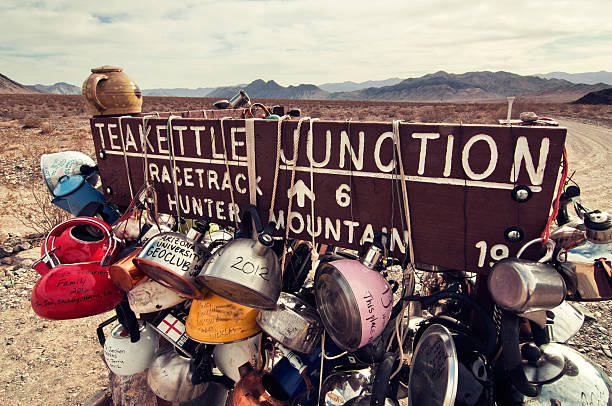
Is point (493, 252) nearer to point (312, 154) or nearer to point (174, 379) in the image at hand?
point (312, 154)

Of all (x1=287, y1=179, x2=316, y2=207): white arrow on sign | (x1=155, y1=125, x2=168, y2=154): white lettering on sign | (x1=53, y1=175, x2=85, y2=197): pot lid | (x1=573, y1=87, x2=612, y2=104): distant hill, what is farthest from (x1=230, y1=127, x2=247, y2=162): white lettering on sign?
(x1=573, y1=87, x2=612, y2=104): distant hill

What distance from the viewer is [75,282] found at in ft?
5.98

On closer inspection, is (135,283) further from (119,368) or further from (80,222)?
(119,368)

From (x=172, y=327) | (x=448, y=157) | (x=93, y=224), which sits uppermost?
(x=448, y=157)

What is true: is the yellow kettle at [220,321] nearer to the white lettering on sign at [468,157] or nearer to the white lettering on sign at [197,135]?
the white lettering on sign at [197,135]

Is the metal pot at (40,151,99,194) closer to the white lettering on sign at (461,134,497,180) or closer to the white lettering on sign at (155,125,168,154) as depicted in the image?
the white lettering on sign at (155,125,168,154)

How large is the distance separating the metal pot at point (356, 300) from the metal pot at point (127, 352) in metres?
1.30

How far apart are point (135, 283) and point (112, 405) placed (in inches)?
59.4

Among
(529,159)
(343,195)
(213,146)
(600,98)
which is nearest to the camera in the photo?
(529,159)

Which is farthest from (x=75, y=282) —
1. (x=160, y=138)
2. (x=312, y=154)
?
(x=312, y=154)

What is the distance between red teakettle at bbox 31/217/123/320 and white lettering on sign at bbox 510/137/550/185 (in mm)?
1970

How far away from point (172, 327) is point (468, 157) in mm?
1775

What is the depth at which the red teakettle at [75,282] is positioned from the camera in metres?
1.77

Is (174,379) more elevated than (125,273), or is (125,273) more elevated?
(125,273)
